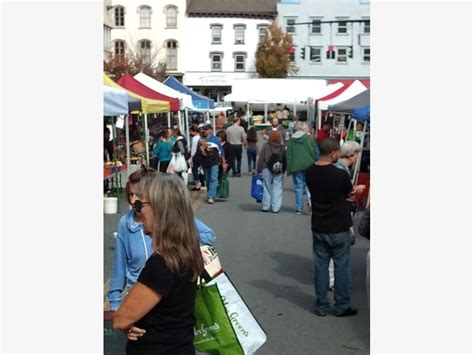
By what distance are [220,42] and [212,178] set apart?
59939mm

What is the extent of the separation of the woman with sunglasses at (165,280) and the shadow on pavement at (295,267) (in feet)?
20.1

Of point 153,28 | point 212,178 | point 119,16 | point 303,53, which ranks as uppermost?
point 119,16

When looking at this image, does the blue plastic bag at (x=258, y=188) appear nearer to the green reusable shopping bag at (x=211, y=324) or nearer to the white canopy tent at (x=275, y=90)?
the green reusable shopping bag at (x=211, y=324)

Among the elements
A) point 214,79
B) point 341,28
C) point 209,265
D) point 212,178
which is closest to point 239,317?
point 209,265

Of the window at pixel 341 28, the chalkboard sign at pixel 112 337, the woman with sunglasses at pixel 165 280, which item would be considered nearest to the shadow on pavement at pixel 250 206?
the chalkboard sign at pixel 112 337

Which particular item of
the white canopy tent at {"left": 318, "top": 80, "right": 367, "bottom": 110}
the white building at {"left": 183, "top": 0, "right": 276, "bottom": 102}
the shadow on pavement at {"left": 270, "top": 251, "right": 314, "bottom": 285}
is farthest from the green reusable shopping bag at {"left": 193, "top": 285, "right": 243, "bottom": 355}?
the white building at {"left": 183, "top": 0, "right": 276, "bottom": 102}

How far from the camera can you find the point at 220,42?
250 feet

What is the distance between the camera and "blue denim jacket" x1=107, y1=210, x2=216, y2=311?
4.81 m

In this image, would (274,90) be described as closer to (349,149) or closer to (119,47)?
(119,47)

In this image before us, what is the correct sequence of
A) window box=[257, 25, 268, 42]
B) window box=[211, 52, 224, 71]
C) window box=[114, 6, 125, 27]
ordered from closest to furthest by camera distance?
window box=[114, 6, 125, 27] → window box=[211, 52, 224, 71] → window box=[257, 25, 268, 42]

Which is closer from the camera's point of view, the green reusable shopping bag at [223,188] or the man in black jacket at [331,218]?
the man in black jacket at [331,218]

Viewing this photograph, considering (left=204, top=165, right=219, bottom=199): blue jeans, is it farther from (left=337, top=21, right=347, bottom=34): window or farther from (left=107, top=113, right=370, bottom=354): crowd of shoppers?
(left=337, top=21, right=347, bottom=34): window

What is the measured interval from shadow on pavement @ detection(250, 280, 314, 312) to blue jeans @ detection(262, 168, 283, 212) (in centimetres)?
622

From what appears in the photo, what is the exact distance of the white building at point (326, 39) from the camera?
76.1m
